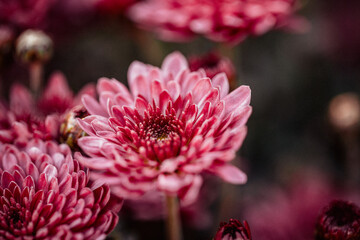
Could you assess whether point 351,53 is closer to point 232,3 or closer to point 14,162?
point 232,3

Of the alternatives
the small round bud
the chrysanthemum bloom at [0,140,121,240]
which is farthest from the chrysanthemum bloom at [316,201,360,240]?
the small round bud

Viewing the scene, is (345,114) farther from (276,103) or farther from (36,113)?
(36,113)

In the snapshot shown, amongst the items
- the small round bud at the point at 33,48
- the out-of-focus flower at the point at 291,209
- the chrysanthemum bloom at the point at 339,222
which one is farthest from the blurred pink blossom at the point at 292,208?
the small round bud at the point at 33,48

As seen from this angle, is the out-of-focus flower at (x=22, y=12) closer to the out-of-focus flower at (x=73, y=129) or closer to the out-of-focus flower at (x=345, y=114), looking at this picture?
the out-of-focus flower at (x=73, y=129)

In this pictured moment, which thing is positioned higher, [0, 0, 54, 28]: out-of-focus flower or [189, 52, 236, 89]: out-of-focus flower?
[0, 0, 54, 28]: out-of-focus flower

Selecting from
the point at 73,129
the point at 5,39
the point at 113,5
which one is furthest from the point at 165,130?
the point at 113,5

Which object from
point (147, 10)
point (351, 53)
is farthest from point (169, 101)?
point (351, 53)

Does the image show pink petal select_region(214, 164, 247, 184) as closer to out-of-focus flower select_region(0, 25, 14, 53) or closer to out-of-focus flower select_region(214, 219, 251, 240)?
out-of-focus flower select_region(214, 219, 251, 240)
